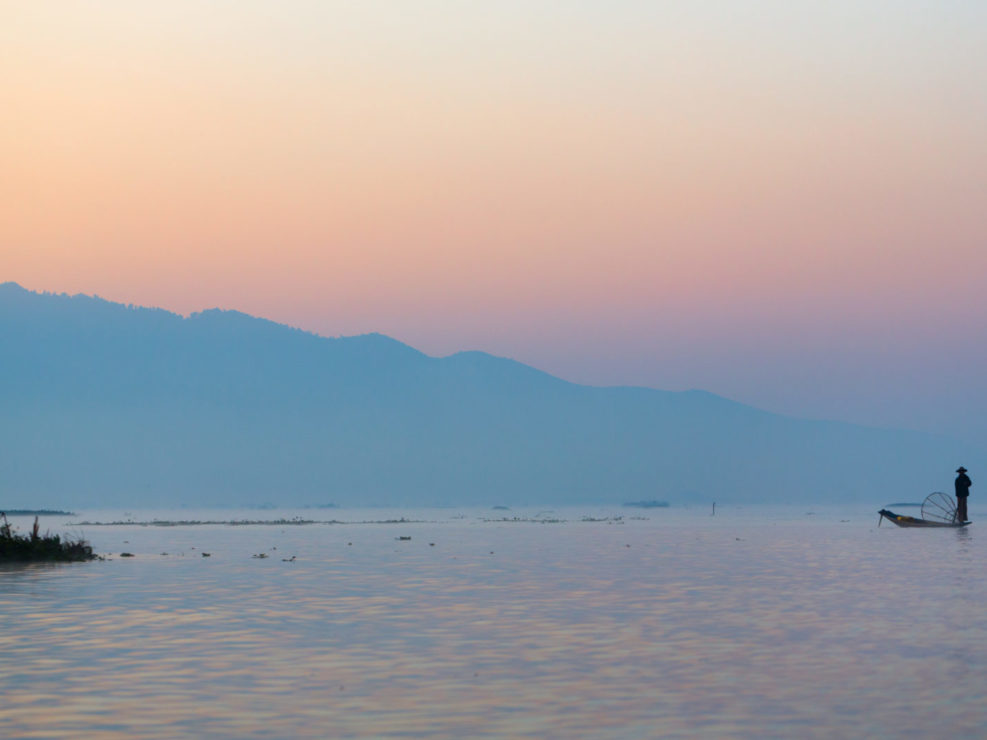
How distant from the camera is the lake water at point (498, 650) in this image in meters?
16.8

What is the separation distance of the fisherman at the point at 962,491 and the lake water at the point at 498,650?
997 inches

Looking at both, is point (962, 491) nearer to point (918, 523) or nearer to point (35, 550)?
point (918, 523)

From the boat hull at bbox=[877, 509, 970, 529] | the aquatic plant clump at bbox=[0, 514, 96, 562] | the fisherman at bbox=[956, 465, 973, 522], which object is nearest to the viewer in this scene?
the aquatic plant clump at bbox=[0, 514, 96, 562]

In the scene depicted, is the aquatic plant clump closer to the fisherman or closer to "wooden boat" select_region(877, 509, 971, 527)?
the fisherman

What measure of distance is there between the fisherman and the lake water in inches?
997

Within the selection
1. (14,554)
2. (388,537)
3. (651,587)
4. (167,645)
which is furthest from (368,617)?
(388,537)

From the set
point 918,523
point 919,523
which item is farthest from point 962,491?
point 918,523

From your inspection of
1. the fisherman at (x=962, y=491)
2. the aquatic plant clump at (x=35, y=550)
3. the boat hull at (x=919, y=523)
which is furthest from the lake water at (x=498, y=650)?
the boat hull at (x=919, y=523)

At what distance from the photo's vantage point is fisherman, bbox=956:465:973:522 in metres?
69.4

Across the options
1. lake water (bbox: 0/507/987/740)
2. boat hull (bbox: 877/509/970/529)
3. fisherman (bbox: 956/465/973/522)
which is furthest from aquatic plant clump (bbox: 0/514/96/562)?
boat hull (bbox: 877/509/970/529)

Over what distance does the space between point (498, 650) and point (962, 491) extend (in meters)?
53.1

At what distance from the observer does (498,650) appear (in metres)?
23.0

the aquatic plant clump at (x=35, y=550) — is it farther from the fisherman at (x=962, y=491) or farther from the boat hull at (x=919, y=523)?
the boat hull at (x=919, y=523)

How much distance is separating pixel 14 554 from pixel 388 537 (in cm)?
2552
